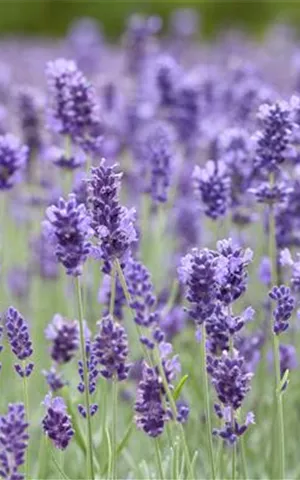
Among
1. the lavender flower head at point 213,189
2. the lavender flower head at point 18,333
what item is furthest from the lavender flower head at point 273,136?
the lavender flower head at point 18,333

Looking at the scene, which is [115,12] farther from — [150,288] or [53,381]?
[150,288]

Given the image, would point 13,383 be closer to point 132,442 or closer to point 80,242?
point 132,442

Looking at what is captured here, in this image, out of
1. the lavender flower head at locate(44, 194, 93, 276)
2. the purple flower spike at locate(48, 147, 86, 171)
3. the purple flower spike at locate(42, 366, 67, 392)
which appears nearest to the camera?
the lavender flower head at locate(44, 194, 93, 276)

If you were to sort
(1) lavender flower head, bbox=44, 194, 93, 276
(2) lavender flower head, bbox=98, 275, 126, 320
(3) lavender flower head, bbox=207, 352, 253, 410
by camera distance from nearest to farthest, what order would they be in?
1. (1) lavender flower head, bbox=44, 194, 93, 276
2. (3) lavender flower head, bbox=207, 352, 253, 410
3. (2) lavender flower head, bbox=98, 275, 126, 320

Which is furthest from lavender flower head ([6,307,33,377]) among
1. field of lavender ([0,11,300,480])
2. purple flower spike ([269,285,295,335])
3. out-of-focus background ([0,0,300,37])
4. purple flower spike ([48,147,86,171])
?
out-of-focus background ([0,0,300,37])

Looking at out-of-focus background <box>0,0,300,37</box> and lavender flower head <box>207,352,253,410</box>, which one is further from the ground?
out-of-focus background <box>0,0,300,37</box>

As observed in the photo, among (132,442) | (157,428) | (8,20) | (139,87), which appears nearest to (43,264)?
(132,442)

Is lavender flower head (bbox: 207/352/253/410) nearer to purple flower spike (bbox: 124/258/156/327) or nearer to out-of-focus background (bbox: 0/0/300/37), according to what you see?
purple flower spike (bbox: 124/258/156/327)

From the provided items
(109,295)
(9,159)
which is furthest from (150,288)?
(9,159)

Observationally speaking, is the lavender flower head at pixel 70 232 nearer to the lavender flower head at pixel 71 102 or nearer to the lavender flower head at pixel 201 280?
the lavender flower head at pixel 201 280
